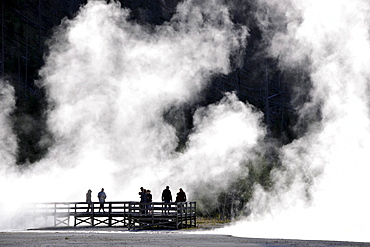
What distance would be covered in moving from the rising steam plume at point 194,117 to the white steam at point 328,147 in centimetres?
11

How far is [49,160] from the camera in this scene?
54.9 meters

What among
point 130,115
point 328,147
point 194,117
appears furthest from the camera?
point 194,117

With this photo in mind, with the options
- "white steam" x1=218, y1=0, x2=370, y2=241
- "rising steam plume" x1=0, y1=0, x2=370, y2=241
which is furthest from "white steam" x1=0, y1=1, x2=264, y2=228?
→ "white steam" x1=218, y1=0, x2=370, y2=241

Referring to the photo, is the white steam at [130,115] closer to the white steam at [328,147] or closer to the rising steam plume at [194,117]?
the rising steam plume at [194,117]

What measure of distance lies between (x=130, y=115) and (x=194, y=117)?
23.2ft

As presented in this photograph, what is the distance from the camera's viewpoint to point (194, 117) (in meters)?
60.9

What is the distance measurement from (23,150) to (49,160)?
6.57 meters

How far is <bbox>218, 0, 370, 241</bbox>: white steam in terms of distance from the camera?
3387 cm

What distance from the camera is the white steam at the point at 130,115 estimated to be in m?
48.1

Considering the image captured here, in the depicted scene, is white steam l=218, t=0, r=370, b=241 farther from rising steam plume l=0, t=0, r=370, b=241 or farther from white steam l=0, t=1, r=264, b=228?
white steam l=0, t=1, r=264, b=228

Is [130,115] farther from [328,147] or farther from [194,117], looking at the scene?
[328,147]

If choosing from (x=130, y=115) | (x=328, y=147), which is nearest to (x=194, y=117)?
(x=130, y=115)

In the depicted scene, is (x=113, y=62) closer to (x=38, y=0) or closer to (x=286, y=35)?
(x=286, y=35)

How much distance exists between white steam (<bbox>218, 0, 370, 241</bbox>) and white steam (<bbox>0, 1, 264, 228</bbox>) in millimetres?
5001
